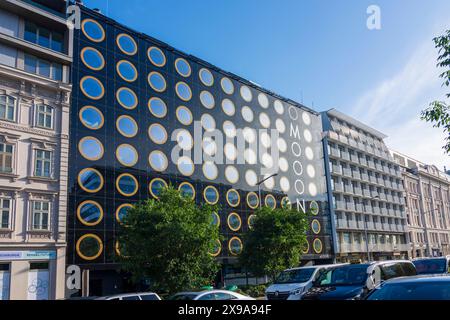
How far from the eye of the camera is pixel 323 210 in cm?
5225

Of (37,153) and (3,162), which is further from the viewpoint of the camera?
(37,153)

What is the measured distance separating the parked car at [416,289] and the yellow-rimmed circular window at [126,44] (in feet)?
103

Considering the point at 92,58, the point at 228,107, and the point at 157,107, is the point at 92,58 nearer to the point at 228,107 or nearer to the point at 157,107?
the point at 157,107

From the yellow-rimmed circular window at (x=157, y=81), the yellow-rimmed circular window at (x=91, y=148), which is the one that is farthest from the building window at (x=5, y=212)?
the yellow-rimmed circular window at (x=157, y=81)

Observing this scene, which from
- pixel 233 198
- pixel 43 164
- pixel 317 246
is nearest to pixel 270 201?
pixel 233 198

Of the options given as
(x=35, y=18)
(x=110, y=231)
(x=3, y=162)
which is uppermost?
(x=35, y=18)

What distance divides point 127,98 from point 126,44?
16.2ft

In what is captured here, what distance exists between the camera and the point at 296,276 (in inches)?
753

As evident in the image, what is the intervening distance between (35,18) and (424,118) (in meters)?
26.7

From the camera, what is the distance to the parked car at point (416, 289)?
6.39m
